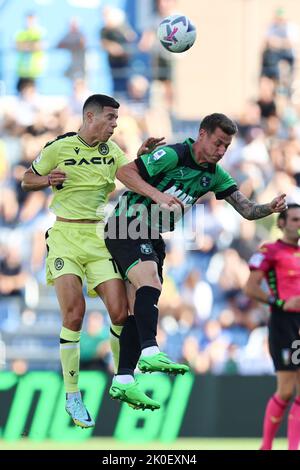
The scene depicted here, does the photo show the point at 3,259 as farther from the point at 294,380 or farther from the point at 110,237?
the point at 110,237

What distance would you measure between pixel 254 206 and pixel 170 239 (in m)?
7.42

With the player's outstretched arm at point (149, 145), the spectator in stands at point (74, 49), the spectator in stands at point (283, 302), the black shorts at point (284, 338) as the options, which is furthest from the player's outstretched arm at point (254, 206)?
the spectator in stands at point (74, 49)

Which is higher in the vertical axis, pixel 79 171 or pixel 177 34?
pixel 177 34

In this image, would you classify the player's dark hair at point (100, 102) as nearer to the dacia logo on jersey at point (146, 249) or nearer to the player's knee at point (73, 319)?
the dacia logo on jersey at point (146, 249)

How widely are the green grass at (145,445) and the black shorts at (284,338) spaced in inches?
99.7

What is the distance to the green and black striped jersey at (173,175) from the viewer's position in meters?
10.7

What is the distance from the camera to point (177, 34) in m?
11.0

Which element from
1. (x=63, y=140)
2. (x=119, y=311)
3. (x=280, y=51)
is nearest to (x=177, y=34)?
(x=63, y=140)

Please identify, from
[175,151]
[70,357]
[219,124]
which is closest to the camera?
[219,124]

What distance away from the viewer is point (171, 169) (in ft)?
35.3

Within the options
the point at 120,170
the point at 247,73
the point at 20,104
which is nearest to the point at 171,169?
the point at 120,170

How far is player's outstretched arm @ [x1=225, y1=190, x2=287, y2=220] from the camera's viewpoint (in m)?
10.6

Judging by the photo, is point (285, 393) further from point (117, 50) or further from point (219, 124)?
point (117, 50)
